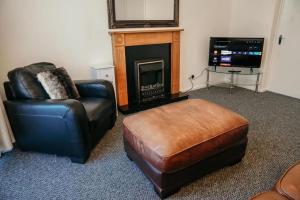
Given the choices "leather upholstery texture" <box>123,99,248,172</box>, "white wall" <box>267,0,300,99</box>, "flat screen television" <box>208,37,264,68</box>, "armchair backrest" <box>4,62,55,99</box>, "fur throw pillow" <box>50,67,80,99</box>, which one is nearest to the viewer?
"leather upholstery texture" <box>123,99,248,172</box>

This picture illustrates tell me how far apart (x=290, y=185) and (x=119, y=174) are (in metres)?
1.27

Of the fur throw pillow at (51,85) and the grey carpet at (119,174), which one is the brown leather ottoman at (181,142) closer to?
the grey carpet at (119,174)

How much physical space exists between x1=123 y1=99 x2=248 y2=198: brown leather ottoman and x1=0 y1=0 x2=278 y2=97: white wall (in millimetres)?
1498

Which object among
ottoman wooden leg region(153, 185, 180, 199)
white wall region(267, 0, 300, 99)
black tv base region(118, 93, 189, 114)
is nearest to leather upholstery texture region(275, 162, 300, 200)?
ottoman wooden leg region(153, 185, 180, 199)

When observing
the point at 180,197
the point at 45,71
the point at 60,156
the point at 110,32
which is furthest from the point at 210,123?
the point at 110,32

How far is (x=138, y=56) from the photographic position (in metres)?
3.27

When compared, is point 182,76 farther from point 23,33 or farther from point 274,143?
point 23,33

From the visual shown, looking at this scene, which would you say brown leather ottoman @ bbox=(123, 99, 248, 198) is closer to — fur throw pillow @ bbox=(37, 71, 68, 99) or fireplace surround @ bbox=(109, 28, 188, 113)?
fur throw pillow @ bbox=(37, 71, 68, 99)

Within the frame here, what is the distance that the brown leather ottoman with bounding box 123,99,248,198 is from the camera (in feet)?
4.97

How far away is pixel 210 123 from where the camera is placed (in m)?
1.74

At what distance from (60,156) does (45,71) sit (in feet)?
2.88

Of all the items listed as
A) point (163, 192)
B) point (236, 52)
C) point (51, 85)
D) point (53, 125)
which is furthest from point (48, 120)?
point (236, 52)

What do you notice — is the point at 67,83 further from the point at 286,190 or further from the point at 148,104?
the point at 286,190

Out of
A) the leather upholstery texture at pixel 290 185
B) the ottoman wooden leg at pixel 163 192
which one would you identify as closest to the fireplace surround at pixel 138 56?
the ottoman wooden leg at pixel 163 192
